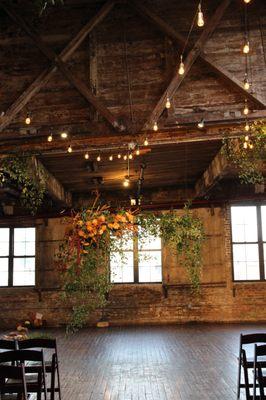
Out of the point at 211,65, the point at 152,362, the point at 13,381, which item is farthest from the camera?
the point at 152,362

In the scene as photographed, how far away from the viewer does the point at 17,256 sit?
13719 millimetres

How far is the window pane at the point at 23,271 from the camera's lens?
1366 centimetres

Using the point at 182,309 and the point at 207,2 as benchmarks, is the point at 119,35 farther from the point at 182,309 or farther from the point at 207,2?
the point at 182,309

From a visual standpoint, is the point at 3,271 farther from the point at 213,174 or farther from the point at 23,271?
the point at 213,174

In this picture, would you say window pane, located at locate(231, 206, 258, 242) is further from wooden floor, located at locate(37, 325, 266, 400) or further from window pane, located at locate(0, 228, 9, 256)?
window pane, located at locate(0, 228, 9, 256)

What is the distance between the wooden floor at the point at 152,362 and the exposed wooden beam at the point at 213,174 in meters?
3.69

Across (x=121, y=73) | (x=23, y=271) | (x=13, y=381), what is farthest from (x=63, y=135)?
(x=23, y=271)

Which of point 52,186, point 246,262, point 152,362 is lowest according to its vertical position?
point 152,362

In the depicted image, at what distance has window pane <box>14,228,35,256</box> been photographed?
13.8 metres

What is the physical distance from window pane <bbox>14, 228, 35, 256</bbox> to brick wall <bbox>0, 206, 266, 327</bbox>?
0.38 metres

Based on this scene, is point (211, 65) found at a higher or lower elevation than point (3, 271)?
higher

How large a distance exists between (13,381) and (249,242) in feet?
31.7

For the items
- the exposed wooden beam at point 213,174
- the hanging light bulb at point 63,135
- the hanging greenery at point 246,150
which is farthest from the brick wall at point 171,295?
the hanging light bulb at point 63,135

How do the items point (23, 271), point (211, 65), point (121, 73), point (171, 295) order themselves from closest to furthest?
point (211, 65)
point (121, 73)
point (171, 295)
point (23, 271)
